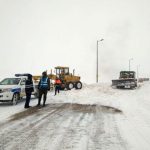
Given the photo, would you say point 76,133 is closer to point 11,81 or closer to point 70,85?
point 11,81

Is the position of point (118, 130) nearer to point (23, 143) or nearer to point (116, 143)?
point (116, 143)

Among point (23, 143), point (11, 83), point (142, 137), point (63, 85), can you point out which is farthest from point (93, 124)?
A: point (63, 85)

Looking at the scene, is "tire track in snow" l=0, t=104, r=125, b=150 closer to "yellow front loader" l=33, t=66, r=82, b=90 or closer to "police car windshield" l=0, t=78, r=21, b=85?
"police car windshield" l=0, t=78, r=21, b=85

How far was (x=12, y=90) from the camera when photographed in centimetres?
1755

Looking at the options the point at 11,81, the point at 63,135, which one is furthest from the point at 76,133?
the point at 11,81

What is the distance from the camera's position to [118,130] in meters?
9.22

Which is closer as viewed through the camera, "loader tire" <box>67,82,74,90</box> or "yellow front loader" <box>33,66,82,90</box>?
"yellow front loader" <box>33,66,82,90</box>

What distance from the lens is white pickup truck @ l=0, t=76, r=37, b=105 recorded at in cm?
1730

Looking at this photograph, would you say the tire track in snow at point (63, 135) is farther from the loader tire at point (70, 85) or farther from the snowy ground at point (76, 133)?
the loader tire at point (70, 85)

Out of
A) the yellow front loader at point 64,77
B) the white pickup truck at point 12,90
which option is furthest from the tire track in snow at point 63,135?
the yellow front loader at point 64,77

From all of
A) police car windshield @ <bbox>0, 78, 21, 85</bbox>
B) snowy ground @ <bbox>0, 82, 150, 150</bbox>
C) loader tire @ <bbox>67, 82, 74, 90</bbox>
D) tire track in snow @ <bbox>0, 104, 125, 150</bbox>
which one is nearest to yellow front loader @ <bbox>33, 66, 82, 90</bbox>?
loader tire @ <bbox>67, 82, 74, 90</bbox>

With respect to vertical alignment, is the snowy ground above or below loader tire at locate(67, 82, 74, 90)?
below

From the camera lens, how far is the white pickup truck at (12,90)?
56.8ft

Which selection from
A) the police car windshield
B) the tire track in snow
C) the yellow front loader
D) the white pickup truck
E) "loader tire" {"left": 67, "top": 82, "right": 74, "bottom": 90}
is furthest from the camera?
"loader tire" {"left": 67, "top": 82, "right": 74, "bottom": 90}
